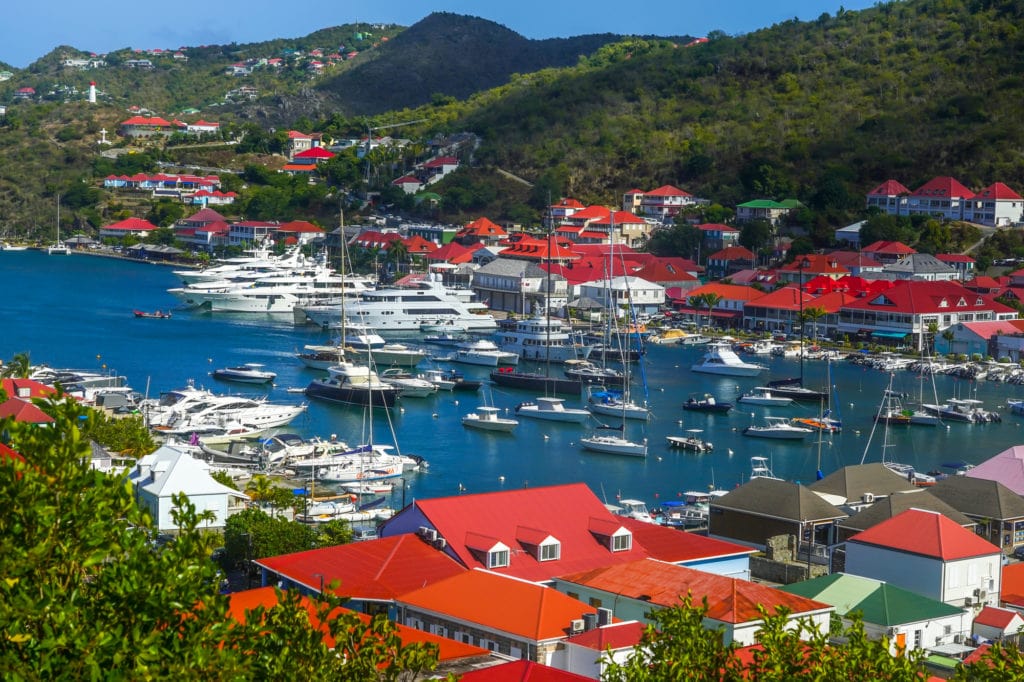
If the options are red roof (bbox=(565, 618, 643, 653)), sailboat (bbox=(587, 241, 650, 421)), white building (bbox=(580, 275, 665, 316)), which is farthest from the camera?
white building (bbox=(580, 275, 665, 316))

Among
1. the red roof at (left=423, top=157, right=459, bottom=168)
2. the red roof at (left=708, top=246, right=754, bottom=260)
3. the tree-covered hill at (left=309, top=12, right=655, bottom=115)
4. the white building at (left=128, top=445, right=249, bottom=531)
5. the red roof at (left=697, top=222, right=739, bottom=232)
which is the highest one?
the tree-covered hill at (left=309, top=12, right=655, bottom=115)

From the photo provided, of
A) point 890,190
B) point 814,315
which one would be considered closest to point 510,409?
point 814,315

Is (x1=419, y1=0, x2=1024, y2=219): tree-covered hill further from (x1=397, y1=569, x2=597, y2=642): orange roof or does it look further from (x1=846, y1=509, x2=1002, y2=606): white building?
(x1=397, y1=569, x2=597, y2=642): orange roof

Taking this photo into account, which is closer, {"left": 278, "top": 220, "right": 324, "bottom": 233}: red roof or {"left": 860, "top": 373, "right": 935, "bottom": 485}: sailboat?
{"left": 860, "top": 373, "right": 935, "bottom": 485}: sailboat

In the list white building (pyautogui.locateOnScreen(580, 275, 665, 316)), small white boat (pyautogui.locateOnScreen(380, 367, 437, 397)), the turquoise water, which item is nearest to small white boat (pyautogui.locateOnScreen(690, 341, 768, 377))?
the turquoise water

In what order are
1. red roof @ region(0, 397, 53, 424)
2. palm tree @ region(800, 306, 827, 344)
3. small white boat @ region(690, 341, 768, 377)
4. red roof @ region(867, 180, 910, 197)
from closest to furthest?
red roof @ region(0, 397, 53, 424)
small white boat @ region(690, 341, 768, 377)
palm tree @ region(800, 306, 827, 344)
red roof @ region(867, 180, 910, 197)

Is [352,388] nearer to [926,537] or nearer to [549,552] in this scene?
[549,552]
